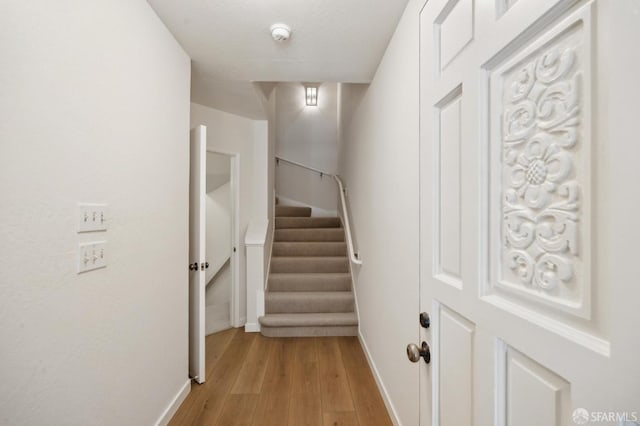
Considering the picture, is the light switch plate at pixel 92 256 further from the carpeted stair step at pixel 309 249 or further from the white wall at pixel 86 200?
the carpeted stair step at pixel 309 249

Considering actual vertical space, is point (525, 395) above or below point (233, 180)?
below

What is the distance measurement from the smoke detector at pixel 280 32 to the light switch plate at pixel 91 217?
132 cm

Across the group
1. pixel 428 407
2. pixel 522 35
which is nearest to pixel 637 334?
pixel 522 35

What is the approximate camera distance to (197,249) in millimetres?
2180

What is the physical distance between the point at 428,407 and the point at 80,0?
6.60ft

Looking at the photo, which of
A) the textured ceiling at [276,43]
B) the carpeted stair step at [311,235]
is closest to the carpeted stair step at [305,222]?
the carpeted stair step at [311,235]

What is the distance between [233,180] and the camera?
348 cm

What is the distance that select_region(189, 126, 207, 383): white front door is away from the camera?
2158mm

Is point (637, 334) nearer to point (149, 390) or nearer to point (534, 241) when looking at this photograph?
point (534, 241)

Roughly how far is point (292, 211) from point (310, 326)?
2467 millimetres

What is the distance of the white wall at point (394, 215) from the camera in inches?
57.0

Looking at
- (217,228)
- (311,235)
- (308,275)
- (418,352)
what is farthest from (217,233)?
(418,352)

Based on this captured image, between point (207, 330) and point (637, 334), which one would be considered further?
point (207, 330)

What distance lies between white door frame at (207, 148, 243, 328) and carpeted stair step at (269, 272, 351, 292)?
428mm
